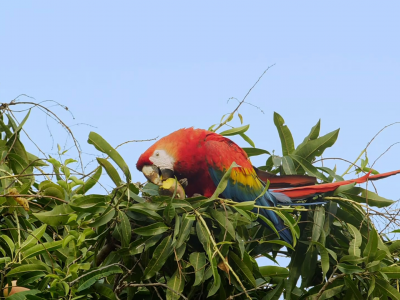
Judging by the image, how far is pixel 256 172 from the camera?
241cm

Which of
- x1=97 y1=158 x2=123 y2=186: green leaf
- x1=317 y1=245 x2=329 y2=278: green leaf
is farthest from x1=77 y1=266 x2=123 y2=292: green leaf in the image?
x1=317 y1=245 x2=329 y2=278: green leaf

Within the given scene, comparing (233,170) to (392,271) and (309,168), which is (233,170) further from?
(392,271)

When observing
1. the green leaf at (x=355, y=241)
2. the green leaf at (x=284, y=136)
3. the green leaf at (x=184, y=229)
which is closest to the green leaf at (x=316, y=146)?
the green leaf at (x=284, y=136)

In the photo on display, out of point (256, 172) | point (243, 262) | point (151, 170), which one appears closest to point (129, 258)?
point (243, 262)

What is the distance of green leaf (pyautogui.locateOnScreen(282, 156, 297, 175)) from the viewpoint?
2.20 meters

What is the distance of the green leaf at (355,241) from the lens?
6.06 feet

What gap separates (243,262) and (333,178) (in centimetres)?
70

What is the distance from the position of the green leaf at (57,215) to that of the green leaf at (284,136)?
105cm

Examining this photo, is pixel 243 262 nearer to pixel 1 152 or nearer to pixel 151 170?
pixel 151 170

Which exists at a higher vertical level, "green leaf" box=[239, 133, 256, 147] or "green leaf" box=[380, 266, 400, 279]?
"green leaf" box=[239, 133, 256, 147]

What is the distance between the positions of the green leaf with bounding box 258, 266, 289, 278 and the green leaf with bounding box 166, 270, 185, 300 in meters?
0.37

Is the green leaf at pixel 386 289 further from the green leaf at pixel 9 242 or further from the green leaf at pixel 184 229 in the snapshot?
the green leaf at pixel 9 242

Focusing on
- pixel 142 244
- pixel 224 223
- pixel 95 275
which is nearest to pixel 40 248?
pixel 95 275

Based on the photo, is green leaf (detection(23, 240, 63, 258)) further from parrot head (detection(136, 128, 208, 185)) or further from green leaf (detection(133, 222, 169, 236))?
parrot head (detection(136, 128, 208, 185))
